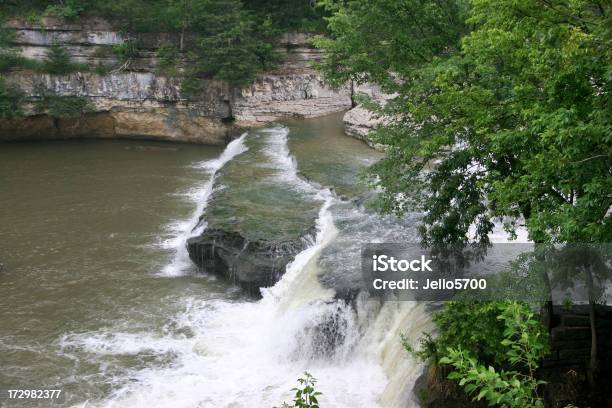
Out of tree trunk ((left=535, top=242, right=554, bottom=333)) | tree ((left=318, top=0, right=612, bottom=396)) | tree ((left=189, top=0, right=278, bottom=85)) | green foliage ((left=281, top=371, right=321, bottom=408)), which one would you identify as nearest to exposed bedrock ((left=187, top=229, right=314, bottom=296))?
tree ((left=318, top=0, right=612, bottom=396))

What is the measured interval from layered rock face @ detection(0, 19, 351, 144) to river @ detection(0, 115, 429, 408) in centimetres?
722

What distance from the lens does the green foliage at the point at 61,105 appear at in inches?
1064

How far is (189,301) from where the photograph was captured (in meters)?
13.4

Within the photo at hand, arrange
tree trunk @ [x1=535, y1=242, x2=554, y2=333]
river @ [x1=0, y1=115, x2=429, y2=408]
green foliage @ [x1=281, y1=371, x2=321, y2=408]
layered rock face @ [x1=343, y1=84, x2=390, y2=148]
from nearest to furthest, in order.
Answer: green foliage @ [x1=281, y1=371, x2=321, y2=408], tree trunk @ [x1=535, y1=242, x2=554, y2=333], river @ [x1=0, y1=115, x2=429, y2=408], layered rock face @ [x1=343, y1=84, x2=390, y2=148]

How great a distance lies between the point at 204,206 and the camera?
1706cm

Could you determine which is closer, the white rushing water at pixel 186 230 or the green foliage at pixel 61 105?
the white rushing water at pixel 186 230

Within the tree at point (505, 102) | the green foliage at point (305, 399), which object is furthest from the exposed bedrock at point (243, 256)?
the green foliage at point (305, 399)

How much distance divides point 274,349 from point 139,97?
19.6 metres

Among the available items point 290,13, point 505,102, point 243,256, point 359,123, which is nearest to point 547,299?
point 505,102

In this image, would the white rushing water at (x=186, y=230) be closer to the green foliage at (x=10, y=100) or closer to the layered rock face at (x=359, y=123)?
the layered rock face at (x=359, y=123)

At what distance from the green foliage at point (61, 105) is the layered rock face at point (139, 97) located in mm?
306

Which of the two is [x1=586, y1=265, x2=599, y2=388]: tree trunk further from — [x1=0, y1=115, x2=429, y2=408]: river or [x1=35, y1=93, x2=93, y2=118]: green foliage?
[x1=35, y1=93, x2=93, y2=118]: green foliage

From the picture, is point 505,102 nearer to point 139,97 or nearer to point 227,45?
point 227,45

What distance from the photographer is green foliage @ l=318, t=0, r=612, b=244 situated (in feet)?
19.1
